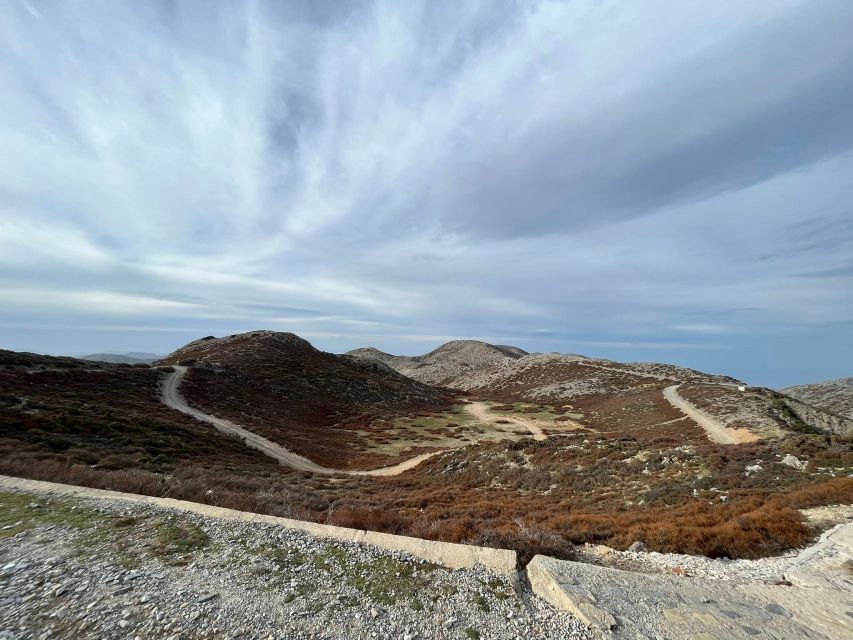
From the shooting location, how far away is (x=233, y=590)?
751cm

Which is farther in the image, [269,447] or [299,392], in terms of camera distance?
[299,392]

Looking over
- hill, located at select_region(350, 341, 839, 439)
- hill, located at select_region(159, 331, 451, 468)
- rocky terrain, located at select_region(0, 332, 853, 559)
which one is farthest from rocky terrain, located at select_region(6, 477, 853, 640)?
hill, located at select_region(350, 341, 839, 439)

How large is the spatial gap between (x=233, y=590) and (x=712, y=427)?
40.8m

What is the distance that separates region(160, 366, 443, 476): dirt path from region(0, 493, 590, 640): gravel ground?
2210cm

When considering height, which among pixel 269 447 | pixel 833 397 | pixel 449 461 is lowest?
pixel 269 447

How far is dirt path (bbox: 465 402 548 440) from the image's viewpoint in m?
46.2

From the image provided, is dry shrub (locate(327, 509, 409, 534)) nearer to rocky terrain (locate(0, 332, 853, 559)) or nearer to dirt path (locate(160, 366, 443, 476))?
rocky terrain (locate(0, 332, 853, 559))

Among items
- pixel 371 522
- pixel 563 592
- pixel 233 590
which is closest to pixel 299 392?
pixel 371 522

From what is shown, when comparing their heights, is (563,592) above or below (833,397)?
below

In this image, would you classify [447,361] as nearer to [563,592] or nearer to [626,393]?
[626,393]

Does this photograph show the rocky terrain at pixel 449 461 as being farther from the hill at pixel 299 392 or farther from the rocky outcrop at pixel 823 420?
the rocky outcrop at pixel 823 420

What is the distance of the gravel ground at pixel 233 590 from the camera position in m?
6.55


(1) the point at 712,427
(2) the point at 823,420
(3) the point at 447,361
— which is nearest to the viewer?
(1) the point at 712,427

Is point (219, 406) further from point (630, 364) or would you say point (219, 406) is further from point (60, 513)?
point (630, 364)
